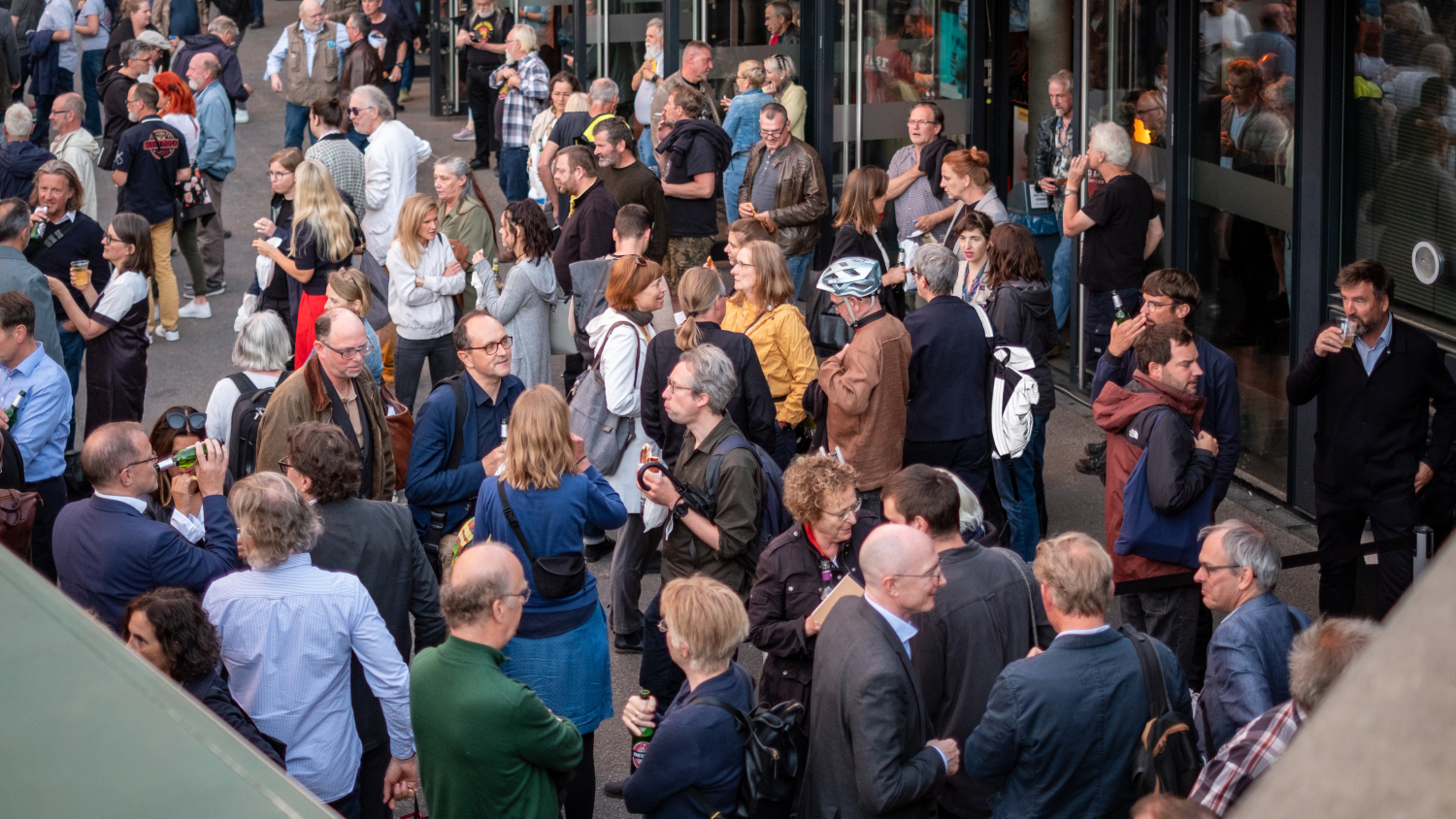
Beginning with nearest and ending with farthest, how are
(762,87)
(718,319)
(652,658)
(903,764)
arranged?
(903,764), (652,658), (718,319), (762,87)

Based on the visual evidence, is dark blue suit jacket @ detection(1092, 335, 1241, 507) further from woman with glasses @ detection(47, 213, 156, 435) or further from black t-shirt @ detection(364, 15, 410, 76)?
black t-shirt @ detection(364, 15, 410, 76)

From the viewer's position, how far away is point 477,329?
5680 mm

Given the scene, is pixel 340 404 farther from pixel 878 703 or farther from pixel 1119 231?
A: pixel 1119 231

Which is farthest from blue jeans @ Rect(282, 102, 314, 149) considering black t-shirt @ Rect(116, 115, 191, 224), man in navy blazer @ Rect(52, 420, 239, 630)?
man in navy blazer @ Rect(52, 420, 239, 630)

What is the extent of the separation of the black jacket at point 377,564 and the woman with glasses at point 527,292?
287cm

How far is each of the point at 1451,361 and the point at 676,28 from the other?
755 cm

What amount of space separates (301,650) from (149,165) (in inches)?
316

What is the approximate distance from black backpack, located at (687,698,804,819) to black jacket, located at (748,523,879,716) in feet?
2.07

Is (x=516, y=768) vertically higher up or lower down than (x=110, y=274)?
lower down

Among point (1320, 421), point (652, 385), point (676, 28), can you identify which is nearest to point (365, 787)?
point (652, 385)

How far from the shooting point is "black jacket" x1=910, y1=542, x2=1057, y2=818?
13.4ft

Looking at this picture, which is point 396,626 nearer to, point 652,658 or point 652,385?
point 652,658

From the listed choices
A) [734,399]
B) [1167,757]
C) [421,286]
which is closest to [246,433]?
[734,399]

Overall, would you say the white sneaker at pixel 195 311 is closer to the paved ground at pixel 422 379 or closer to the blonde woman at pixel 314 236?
the paved ground at pixel 422 379
